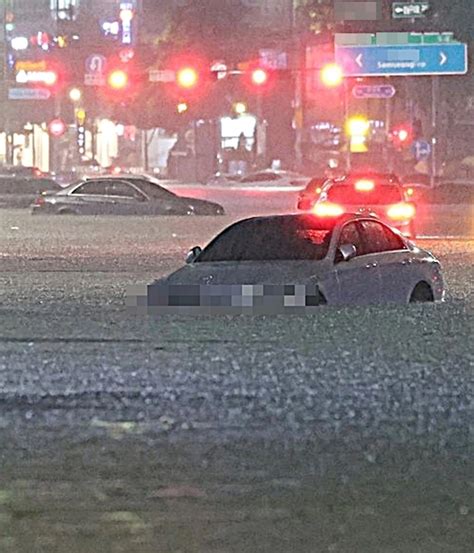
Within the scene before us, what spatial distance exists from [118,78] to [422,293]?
95.7 ft

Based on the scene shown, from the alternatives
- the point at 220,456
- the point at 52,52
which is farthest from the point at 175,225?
the point at 220,456

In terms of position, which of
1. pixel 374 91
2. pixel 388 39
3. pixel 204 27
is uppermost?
pixel 204 27

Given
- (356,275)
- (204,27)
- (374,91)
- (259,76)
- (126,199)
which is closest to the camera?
(356,275)

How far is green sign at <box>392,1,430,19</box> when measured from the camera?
164ft

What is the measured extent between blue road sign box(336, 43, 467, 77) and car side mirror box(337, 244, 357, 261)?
1290 inches

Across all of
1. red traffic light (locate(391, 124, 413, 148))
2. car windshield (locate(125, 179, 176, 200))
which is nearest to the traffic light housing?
red traffic light (locate(391, 124, 413, 148))

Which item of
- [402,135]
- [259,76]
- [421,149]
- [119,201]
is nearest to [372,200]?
[119,201]

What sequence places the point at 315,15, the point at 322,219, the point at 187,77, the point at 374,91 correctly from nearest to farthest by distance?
1. the point at 322,219
2. the point at 187,77
3. the point at 374,91
4. the point at 315,15

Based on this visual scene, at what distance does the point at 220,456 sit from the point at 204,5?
212ft

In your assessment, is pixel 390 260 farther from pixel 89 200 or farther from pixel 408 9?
pixel 408 9

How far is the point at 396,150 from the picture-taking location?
2933 inches

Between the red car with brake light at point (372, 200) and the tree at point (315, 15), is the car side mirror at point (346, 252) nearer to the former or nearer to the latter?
the red car with brake light at point (372, 200)

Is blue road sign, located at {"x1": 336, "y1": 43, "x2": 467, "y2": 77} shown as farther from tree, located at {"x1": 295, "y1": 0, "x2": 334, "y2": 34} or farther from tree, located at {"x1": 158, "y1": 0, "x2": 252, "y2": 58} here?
tree, located at {"x1": 158, "y1": 0, "x2": 252, "y2": 58}

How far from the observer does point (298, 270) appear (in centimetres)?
1634
